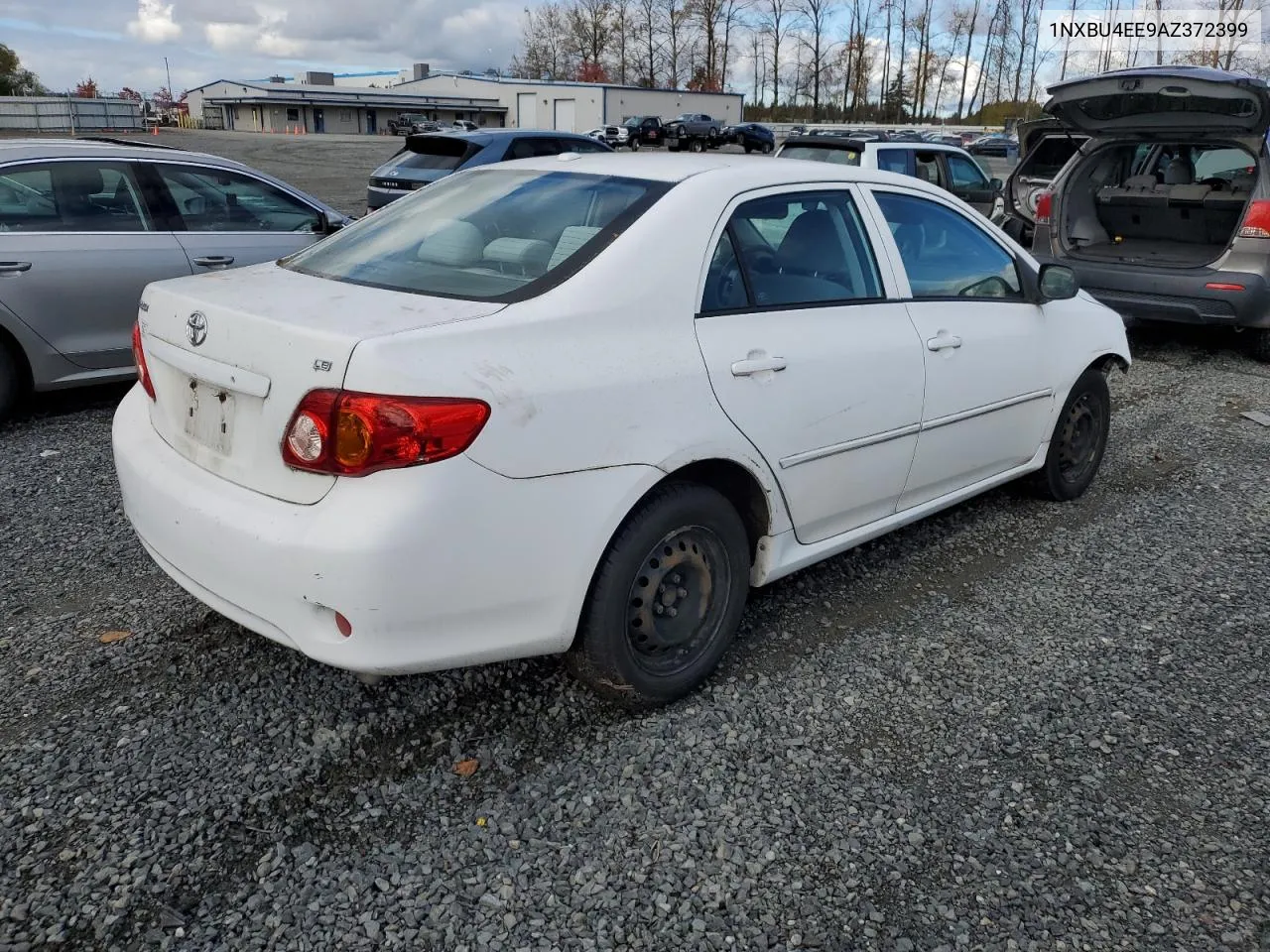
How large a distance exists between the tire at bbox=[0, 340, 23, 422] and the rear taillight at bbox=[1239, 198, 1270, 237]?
847 centimetres

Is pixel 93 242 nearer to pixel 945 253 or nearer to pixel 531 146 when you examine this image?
pixel 945 253

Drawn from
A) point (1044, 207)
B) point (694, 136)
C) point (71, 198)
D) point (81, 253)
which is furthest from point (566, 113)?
point (81, 253)

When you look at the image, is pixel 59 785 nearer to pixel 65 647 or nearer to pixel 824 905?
pixel 65 647

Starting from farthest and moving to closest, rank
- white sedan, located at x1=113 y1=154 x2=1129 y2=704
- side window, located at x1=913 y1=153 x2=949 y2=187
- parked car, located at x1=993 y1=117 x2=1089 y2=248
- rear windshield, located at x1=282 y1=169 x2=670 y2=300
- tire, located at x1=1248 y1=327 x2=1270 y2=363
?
A: side window, located at x1=913 y1=153 x2=949 y2=187 < parked car, located at x1=993 y1=117 x2=1089 y2=248 < tire, located at x1=1248 y1=327 x2=1270 y2=363 < rear windshield, located at x1=282 y1=169 x2=670 y2=300 < white sedan, located at x1=113 y1=154 x2=1129 y2=704

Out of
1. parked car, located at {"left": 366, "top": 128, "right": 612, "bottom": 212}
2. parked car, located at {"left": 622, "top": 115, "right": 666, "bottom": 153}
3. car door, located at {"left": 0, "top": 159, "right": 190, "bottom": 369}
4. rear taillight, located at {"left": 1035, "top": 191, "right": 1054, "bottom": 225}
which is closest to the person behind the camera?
car door, located at {"left": 0, "top": 159, "right": 190, "bottom": 369}

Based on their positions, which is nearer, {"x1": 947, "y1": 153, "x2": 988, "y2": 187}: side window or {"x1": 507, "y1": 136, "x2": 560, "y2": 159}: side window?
{"x1": 947, "y1": 153, "x2": 988, "y2": 187}: side window

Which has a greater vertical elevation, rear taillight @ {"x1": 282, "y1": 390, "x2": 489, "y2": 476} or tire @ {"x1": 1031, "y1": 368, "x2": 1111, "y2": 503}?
rear taillight @ {"x1": 282, "y1": 390, "x2": 489, "y2": 476}

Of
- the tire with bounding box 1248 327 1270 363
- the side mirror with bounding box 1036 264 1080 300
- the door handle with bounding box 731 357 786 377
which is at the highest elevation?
the side mirror with bounding box 1036 264 1080 300

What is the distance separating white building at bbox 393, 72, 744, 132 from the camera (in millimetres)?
65000

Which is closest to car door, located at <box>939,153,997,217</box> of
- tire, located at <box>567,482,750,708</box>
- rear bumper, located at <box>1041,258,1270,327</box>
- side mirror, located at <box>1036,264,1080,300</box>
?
rear bumper, located at <box>1041,258,1270,327</box>

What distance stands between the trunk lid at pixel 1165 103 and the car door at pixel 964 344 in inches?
165

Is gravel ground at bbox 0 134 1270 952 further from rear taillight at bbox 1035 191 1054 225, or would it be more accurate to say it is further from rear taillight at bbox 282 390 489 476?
rear taillight at bbox 1035 191 1054 225

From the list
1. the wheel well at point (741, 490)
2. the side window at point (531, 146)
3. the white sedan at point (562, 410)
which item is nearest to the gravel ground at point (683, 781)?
the white sedan at point (562, 410)

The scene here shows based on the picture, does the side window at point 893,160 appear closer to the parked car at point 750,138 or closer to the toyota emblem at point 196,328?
the toyota emblem at point 196,328
